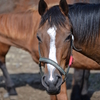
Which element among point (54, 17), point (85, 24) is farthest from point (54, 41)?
point (85, 24)

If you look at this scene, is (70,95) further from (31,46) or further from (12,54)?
(12,54)

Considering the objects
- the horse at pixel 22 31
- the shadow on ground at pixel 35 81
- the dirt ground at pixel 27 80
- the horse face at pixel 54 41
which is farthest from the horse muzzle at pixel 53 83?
the shadow on ground at pixel 35 81

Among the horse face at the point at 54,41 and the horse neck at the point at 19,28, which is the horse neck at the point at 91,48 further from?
the horse neck at the point at 19,28

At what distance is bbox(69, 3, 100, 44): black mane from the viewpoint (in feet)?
10.8

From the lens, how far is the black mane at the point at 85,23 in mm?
3277

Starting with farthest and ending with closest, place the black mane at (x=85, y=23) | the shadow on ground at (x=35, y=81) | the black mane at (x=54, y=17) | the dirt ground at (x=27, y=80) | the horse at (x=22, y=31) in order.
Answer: the shadow on ground at (x=35, y=81) → the dirt ground at (x=27, y=80) → the horse at (x=22, y=31) → the black mane at (x=85, y=23) → the black mane at (x=54, y=17)

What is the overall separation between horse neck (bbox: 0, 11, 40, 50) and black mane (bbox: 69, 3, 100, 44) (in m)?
1.44

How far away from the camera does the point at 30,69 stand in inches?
276

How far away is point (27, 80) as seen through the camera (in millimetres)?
6270

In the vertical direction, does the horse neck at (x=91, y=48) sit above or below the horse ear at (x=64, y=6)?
below

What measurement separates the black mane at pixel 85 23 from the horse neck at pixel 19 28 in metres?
1.44

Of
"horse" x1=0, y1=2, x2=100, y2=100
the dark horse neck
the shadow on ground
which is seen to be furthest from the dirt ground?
the dark horse neck

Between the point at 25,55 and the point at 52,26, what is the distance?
502 centimetres

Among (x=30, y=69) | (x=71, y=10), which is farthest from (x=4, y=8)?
(x=71, y=10)
